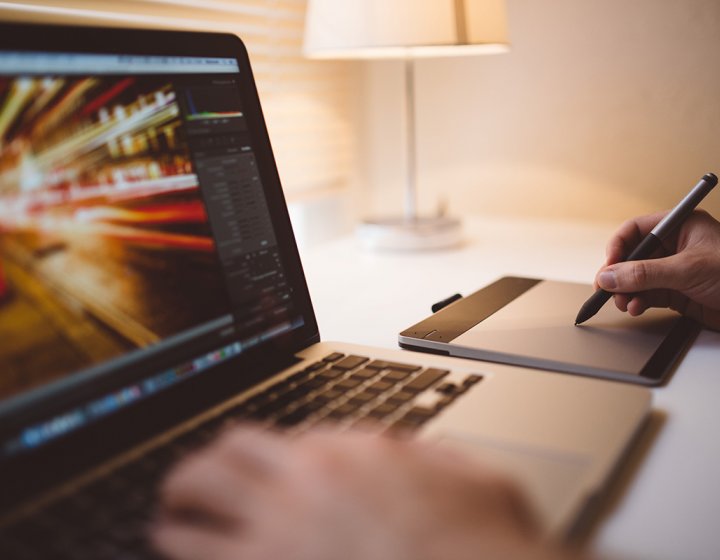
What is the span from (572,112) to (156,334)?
1.16m

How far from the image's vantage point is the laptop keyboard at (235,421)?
16.0 inches

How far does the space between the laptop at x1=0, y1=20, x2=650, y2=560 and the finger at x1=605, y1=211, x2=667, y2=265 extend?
31 cm

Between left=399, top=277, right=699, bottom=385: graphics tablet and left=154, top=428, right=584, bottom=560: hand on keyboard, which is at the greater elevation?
left=154, top=428, right=584, bottom=560: hand on keyboard

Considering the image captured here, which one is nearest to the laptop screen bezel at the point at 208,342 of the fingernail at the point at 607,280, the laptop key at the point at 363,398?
the laptop key at the point at 363,398

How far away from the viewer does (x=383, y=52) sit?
132 centimetres

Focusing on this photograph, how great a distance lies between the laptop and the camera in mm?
467

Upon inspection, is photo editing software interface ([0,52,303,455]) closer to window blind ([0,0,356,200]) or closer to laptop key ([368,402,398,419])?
laptop key ([368,402,398,419])

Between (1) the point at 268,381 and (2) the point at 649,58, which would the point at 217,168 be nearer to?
(1) the point at 268,381

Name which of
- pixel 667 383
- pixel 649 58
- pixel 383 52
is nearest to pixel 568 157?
pixel 649 58

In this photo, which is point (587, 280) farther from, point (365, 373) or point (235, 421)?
point (235, 421)

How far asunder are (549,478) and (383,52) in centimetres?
101

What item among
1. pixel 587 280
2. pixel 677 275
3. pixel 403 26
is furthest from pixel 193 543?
pixel 403 26

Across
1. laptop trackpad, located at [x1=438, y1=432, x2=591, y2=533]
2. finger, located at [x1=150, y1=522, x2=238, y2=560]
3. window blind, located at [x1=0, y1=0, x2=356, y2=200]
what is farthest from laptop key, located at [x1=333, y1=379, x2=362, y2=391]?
window blind, located at [x1=0, y1=0, x2=356, y2=200]

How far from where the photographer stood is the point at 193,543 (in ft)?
1.25
